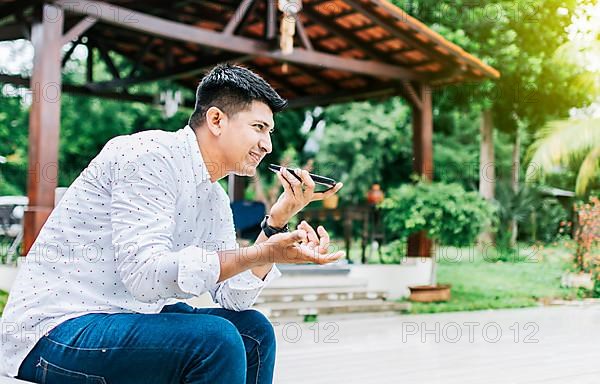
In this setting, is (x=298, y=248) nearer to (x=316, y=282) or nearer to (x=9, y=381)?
(x=9, y=381)

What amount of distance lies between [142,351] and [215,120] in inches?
22.6

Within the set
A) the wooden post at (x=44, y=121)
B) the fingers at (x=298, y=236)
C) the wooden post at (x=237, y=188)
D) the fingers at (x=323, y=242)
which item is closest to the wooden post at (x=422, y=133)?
the wooden post at (x=237, y=188)

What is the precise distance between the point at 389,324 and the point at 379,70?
3246 millimetres

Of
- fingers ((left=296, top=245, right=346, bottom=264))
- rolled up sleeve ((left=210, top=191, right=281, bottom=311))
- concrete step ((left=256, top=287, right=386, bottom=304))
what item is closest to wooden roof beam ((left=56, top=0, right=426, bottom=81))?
concrete step ((left=256, top=287, right=386, bottom=304))

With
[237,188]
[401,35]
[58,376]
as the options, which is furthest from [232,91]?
[237,188]

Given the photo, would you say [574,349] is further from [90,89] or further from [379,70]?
[90,89]

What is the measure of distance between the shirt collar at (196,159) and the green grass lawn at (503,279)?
5927mm

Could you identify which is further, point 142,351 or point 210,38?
point 210,38

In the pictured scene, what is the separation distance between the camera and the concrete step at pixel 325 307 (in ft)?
20.9

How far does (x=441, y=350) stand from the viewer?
4.76 meters

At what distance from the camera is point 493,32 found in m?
13.0

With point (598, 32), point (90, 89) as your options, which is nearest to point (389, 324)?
point (90, 89)

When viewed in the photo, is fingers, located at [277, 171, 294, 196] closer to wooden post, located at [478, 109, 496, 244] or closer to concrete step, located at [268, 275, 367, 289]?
concrete step, located at [268, 275, 367, 289]

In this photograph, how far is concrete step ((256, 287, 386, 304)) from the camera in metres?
6.65
